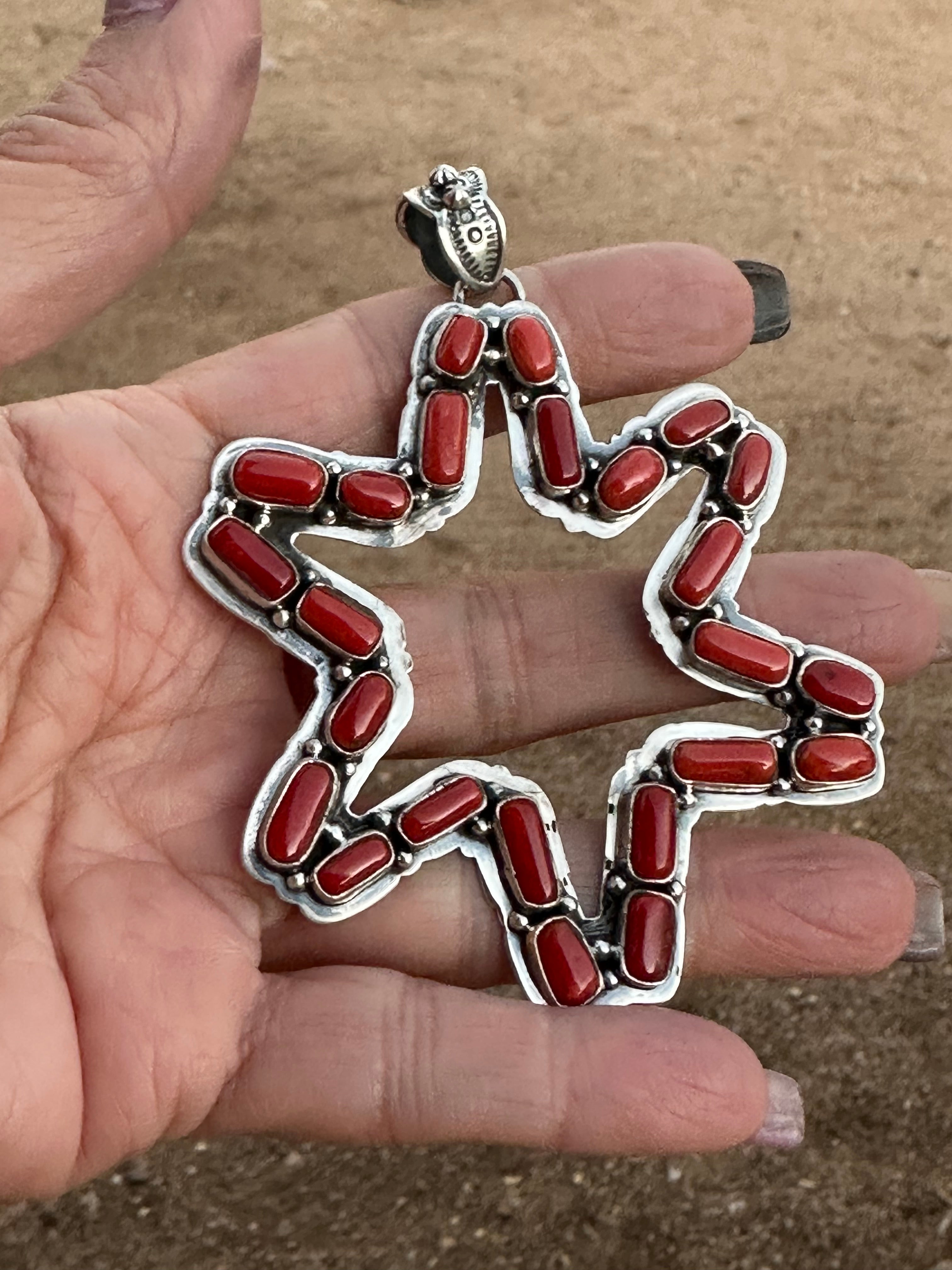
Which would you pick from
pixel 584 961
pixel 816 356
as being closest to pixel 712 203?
pixel 816 356

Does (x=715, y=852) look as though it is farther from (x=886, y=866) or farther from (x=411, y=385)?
(x=411, y=385)

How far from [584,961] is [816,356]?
2.23 meters

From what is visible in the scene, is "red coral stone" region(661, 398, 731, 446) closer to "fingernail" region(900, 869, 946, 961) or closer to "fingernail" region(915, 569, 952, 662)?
"fingernail" region(915, 569, 952, 662)

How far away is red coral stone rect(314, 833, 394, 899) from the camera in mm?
2439

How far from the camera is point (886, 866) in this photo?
255cm

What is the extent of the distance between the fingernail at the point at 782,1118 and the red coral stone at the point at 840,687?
2.38ft

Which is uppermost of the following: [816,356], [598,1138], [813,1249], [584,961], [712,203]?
[712,203]

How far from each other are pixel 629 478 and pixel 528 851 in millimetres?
755

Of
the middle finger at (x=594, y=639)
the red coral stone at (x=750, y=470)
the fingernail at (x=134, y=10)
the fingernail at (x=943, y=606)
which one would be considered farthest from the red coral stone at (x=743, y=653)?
the fingernail at (x=134, y=10)

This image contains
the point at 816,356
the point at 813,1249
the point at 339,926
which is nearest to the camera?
the point at 339,926

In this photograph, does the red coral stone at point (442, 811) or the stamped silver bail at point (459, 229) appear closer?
the red coral stone at point (442, 811)

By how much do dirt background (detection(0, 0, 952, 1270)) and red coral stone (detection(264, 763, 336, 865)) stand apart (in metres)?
0.97

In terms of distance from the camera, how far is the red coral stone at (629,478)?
262cm

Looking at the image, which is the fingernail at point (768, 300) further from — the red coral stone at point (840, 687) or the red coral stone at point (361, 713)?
the red coral stone at point (361, 713)
